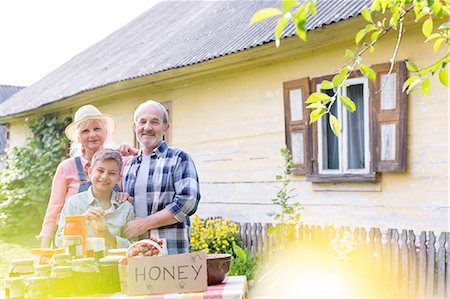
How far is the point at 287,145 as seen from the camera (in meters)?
8.34

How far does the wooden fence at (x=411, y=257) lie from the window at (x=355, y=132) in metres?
0.77

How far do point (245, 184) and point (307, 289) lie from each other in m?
2.70

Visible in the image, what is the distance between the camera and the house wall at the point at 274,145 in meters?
6.82

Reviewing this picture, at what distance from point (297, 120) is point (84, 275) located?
5.67m

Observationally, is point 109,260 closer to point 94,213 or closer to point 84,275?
point 84,275

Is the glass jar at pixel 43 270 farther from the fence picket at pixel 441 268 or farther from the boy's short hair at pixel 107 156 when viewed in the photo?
the fence picket at pixel 441 268

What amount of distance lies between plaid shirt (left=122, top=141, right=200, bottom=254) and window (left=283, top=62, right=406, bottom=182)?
338 centimetres

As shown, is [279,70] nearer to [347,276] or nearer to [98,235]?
[347,276]

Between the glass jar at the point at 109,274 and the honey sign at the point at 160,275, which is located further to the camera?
the glass jar at the point at 109,274

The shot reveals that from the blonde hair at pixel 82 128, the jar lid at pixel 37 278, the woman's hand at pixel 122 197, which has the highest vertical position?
the blonde hair at pixel 82 128

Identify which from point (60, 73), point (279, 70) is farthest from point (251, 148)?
point (60, 73)

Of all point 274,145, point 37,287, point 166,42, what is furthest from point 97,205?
point 166,42

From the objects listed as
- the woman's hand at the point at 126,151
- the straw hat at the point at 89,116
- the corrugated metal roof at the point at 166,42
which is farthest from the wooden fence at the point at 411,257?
the straw hat at the point at 89,116

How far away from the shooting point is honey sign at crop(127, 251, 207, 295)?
2.71 metres
